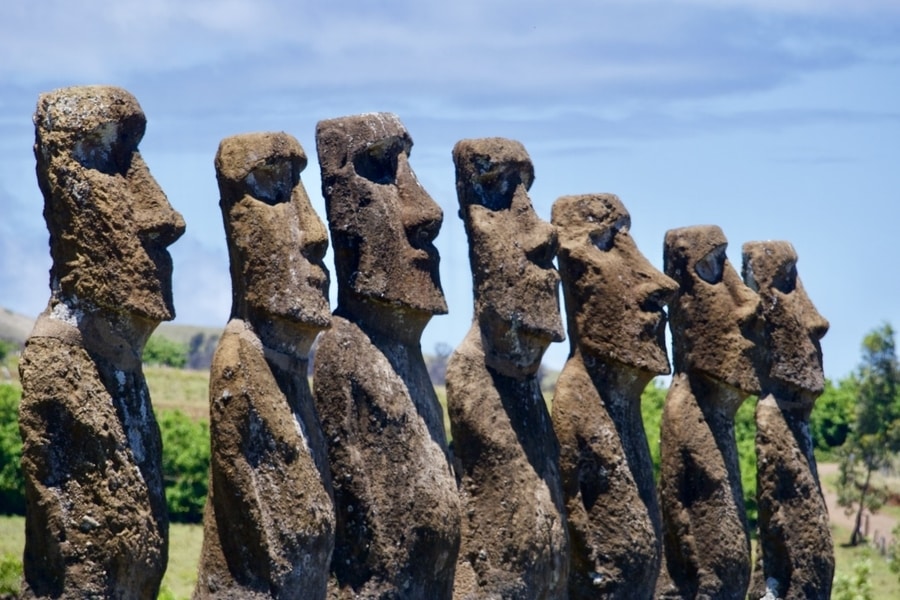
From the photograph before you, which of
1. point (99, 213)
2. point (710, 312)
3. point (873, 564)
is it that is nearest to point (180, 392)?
point (873, 564)

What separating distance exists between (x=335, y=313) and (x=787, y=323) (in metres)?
5.82

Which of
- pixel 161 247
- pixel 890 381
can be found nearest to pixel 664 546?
pixel 161 247

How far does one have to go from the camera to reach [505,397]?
1462cm

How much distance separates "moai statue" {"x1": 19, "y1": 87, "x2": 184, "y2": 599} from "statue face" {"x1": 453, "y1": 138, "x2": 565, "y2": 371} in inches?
134

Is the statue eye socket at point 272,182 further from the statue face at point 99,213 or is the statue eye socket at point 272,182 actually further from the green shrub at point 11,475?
the green shrub at point 11,475

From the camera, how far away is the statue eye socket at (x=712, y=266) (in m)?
17.3

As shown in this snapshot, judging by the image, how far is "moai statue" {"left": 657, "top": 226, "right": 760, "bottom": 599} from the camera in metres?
16.7

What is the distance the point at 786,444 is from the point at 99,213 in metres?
8.22

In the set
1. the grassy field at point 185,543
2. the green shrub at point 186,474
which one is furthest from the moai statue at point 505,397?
the green shrub at point 186,474

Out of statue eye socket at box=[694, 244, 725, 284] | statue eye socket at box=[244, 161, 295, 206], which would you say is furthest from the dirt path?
statue eye socket at box=[244, 161, 295, 206]

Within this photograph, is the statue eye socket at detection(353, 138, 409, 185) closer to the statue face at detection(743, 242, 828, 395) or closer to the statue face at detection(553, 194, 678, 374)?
the statue face at detection(553, 194, 678, 374)

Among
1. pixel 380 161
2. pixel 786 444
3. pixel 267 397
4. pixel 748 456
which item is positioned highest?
pixel 380 161

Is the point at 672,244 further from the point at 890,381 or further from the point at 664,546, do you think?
the point at 890,381

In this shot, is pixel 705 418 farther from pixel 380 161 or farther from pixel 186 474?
pixel 186 474
